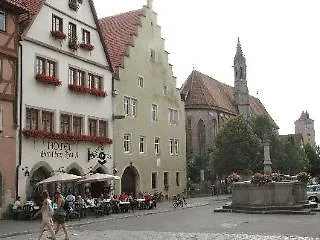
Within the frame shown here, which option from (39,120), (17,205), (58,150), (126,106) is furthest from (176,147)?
(17,205)

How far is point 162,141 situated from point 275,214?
18.6 meters

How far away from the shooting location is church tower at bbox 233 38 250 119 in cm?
8769

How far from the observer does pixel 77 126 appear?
33438 millimetres

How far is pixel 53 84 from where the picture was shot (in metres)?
30.7

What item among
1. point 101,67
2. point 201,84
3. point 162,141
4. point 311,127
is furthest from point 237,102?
point 311,127

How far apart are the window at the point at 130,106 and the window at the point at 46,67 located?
8949mm

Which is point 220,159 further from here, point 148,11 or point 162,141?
point 148,11

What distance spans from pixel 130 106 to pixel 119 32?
673 centimetres

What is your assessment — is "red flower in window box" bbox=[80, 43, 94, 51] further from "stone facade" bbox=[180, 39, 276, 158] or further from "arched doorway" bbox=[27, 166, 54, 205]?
"stone facade" bbox=[180, 39, 276, 158]

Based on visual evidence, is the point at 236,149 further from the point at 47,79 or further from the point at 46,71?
the point at 47,79

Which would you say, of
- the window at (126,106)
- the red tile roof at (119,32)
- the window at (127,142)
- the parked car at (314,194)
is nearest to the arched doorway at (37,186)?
the window at (127,142)

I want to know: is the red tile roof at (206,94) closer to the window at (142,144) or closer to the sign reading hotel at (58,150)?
the window at (142,144)

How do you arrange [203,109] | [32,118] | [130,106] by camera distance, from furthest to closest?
[203,109] < [130,106] < [32,118]

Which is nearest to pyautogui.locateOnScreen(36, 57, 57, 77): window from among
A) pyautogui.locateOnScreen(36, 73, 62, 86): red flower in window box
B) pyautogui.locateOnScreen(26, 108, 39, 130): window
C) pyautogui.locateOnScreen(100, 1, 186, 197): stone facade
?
pyautogui.locateOnScreen(36, 73, 62, 86): red flower in window box
